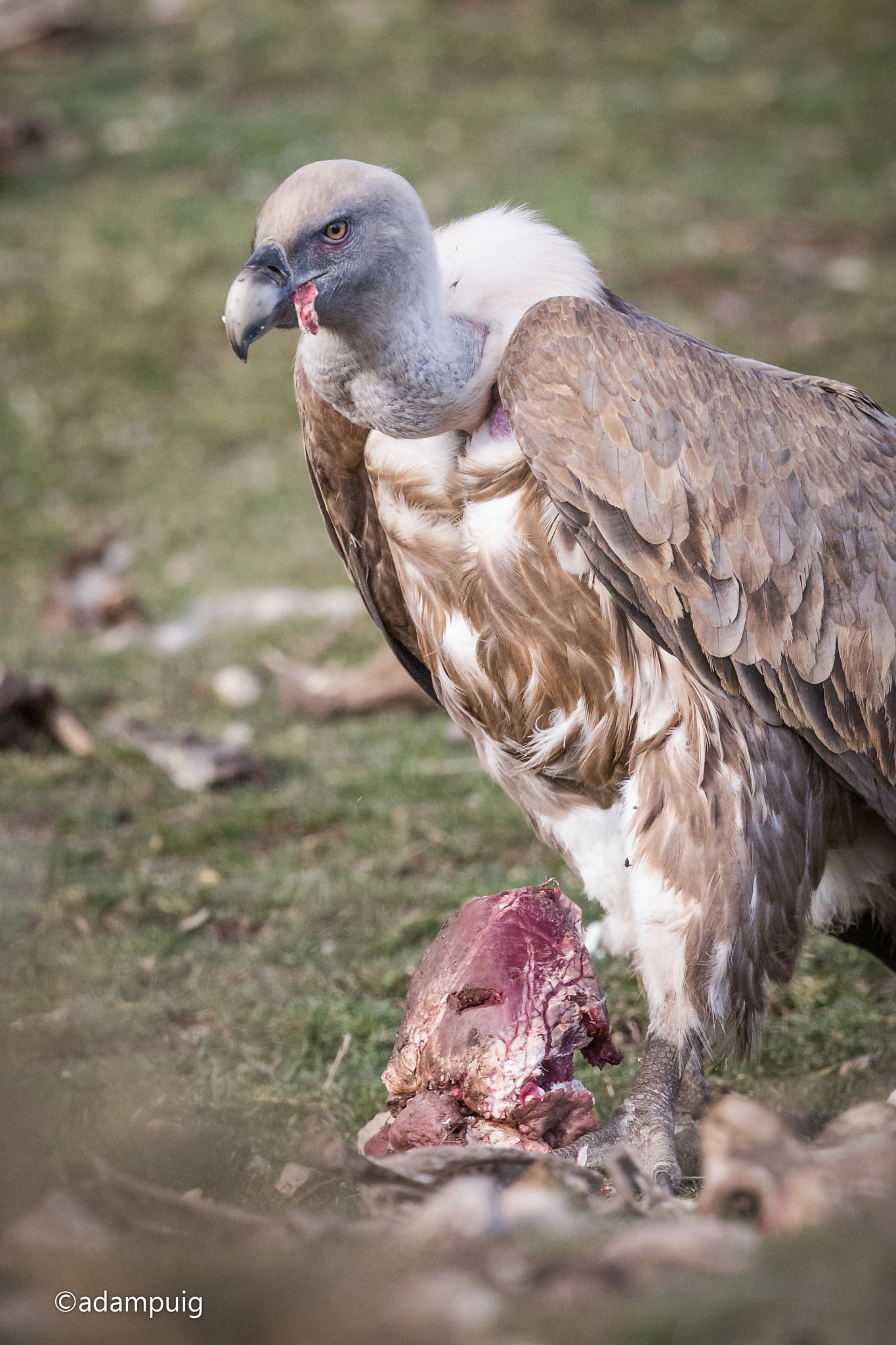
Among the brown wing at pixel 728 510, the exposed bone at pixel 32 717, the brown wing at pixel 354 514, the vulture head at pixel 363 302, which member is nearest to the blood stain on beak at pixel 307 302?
the vulture head at pixel 363 302

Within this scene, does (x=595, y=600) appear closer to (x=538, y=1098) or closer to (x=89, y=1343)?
(x=538, y=1098)

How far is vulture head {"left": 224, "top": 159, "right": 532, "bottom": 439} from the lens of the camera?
10.1 ft

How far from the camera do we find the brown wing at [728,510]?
127 inches

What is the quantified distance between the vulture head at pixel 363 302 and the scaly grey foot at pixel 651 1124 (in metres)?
1.61

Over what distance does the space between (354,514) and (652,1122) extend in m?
1.87

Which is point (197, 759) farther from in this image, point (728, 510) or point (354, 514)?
point (728, 510)

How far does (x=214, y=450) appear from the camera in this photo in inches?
444

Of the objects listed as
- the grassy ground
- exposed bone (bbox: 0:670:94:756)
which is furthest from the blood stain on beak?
exposed bone (bbox: 0:670:94:756)

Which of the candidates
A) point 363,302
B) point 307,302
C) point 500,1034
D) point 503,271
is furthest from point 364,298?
point 500,1034

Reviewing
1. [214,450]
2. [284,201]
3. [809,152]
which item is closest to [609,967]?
[284,201]

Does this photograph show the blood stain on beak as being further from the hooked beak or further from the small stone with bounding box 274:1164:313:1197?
the small stone with bounding box 274:1164:313:1197

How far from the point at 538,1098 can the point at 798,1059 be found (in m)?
1.34

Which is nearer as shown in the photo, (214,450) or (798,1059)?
(798,1059)

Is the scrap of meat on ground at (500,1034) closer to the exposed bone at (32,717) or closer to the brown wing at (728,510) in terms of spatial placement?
the brown wing at (728,510)
